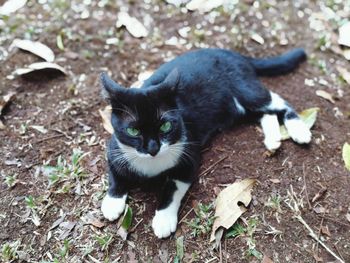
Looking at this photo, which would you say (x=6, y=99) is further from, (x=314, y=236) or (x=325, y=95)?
(x=325, y=95)

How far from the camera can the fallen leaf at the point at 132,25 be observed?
388 centimetres

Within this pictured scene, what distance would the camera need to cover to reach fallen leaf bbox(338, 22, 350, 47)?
395cm

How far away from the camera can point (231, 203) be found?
269 cm

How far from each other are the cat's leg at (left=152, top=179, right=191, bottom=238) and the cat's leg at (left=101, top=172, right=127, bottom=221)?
0.23 m

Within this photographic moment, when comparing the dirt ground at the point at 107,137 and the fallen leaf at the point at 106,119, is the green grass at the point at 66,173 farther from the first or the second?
the fallen leaf at the point at 106,119

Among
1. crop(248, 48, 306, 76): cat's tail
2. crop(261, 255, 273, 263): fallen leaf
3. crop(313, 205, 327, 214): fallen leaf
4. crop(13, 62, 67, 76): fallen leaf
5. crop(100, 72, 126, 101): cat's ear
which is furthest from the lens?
crop(248, 48, 306, 76): cat's tail

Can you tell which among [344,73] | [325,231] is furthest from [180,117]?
[344,73]

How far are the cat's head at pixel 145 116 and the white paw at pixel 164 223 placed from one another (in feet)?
1.18

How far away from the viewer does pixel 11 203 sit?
8.96ft

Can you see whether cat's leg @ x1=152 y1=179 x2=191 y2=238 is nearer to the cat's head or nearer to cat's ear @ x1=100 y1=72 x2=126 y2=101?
the cat's head

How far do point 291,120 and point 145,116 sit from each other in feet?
4.20

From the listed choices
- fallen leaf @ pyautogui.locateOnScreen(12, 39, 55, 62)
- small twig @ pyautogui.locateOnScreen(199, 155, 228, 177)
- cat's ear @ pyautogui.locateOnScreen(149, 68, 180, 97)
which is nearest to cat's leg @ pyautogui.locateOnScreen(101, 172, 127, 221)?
small twig @ pyautogui.locateOnScreen(199, 155, 228, 177)

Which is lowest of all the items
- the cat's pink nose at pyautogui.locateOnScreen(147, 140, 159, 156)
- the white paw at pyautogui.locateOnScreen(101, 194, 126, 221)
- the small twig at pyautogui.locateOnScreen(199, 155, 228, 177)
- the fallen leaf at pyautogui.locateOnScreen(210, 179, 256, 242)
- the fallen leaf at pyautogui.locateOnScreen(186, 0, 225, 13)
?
the small twig at pyautogui.locateOnScreen(199, 155, 228, 177)

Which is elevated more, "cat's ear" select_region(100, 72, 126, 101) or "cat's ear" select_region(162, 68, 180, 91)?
"cat's ear" select_region(100, 72, 126, 101)
